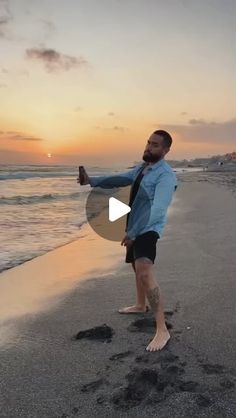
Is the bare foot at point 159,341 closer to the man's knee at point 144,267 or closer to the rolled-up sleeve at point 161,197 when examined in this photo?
the man's knee at point 144,267

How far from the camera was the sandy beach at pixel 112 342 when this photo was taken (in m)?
3.25

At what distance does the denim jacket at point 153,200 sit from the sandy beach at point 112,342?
105cm

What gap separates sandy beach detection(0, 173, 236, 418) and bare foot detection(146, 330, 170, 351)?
72mm

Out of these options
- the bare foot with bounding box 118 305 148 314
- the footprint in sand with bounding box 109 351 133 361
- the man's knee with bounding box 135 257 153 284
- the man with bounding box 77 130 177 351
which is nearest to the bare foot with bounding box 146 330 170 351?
the man with bounding box 77 130 177 351

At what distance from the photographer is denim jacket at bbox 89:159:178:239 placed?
4.21m

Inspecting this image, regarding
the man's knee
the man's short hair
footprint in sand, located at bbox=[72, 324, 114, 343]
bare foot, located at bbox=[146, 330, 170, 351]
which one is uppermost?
the man's short hair

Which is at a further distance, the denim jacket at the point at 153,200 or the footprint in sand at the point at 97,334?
the footprint in sand at the point at 97,334

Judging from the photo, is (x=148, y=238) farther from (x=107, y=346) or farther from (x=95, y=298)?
(x=95, y=298)

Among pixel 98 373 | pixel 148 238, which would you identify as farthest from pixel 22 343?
pixel 148 238

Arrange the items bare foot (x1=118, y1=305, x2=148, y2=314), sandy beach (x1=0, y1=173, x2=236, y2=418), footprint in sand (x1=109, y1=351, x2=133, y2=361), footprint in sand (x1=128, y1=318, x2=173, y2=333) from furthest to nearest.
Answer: bare foot (x1=118, y1=305, x2=148, y2=314) < footprint in sand (x1=128, y1=318, x2=173, y2=333) < footprint in sand (x1=109, y1=351, x2=133, y2=361) < sandy beach (x1=0, y1=173, x2=236, y2=418)

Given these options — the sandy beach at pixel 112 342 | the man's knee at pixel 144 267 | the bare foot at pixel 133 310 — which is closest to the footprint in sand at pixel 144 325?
the sandy beach at pixel 112 342

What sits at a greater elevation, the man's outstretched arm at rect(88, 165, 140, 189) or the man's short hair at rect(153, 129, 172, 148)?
the man's short hair at rect(153, 129, 172, 148)

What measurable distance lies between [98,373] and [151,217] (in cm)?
138

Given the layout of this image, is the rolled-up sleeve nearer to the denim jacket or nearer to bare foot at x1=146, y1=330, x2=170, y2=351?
the denim jacket
